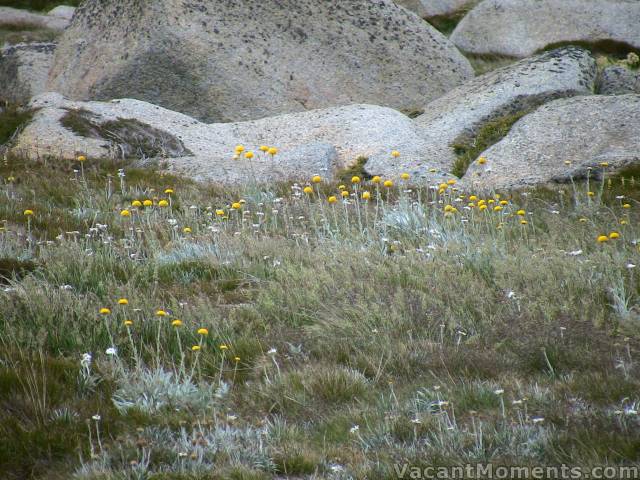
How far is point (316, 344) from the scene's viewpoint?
511 cm

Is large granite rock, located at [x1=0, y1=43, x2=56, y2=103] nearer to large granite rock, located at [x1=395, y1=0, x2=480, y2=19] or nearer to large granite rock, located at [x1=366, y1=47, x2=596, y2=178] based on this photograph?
large granite rock, located at [x1=366, y1=47, x2=596, y2=178]

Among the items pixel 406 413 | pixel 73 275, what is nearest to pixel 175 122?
pixel 73 275

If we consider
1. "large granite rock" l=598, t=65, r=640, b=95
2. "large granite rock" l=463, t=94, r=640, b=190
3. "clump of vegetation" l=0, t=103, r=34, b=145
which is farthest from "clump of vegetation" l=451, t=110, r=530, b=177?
"clump of vegetation" l=0, t=103, r=34, b=145

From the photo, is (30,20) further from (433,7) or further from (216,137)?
(216,137)

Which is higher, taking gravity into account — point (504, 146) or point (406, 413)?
point (504, 146)

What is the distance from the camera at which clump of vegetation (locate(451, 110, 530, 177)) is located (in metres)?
11.1

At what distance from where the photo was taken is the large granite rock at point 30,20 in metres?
30.1

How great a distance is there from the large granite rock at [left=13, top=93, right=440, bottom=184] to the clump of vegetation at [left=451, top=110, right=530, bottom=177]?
642 mm

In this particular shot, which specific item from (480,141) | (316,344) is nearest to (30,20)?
(480,141)

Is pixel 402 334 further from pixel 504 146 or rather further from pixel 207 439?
pixel 504 146

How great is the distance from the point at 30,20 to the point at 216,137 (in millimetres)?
21304

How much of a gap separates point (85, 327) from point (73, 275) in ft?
3.59

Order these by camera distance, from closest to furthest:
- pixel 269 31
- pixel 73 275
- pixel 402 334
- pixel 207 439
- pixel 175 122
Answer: pixel 207 439 → pixel 402 334 → pixel 73 275 → pixel 175 122 → pixel 269 31

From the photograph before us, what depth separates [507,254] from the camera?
640cm
